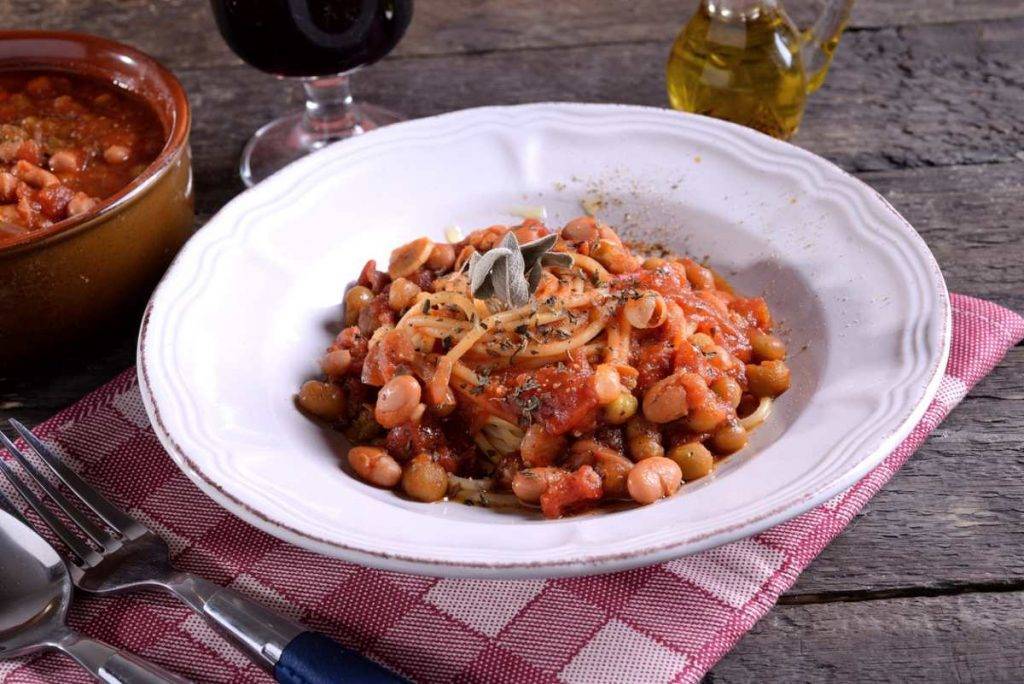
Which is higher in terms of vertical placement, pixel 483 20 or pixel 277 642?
pixel 277 642

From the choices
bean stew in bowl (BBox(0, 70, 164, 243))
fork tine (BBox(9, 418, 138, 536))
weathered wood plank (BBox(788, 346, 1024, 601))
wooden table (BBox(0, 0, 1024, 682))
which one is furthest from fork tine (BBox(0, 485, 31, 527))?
weathered wood plank (BBox(788, 346, 1024, 601))

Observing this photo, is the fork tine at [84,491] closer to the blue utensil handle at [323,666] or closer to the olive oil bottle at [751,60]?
the blue utensil handle at [323,666]

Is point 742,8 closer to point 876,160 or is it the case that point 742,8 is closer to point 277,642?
point 876,160

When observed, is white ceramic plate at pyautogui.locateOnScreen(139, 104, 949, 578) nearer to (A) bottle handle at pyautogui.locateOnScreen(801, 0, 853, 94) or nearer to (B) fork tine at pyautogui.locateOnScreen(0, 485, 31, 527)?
(B) fork tine at pyautogui.locateOnScreen(0, 485, 31, 527)

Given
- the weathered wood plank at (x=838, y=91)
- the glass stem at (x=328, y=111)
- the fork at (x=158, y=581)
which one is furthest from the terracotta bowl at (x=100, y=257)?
the glass stem at (x=328, y=111)

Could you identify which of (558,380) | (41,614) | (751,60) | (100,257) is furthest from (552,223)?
(41,614)

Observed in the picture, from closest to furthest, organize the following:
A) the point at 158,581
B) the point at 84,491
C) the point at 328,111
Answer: the point at 158,581 → the point at 84,491 → the point at 328,111
